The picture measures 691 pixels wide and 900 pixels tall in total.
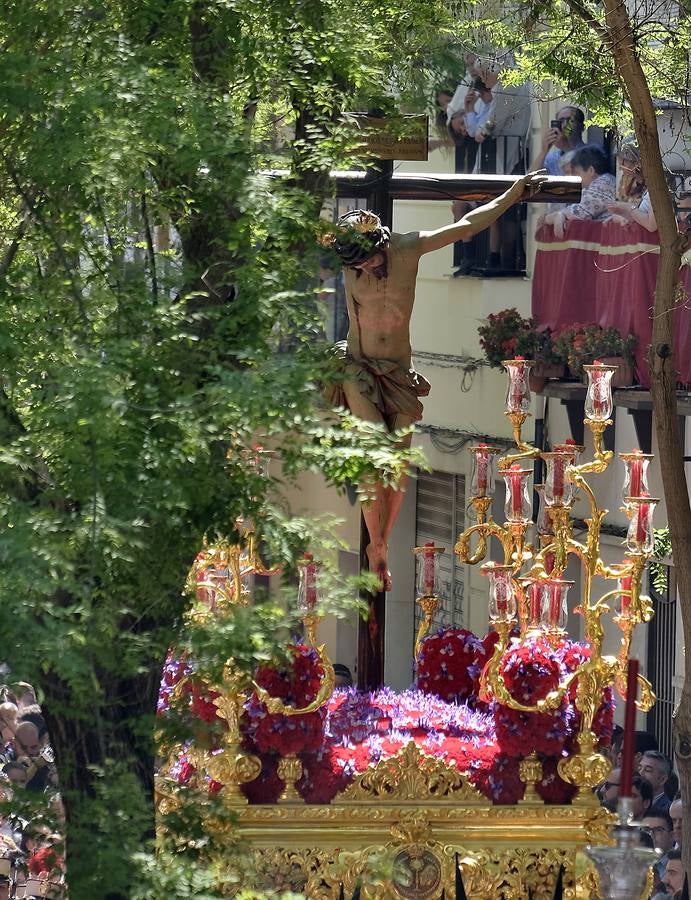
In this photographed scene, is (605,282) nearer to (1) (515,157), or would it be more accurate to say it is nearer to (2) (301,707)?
(1) (515,157)

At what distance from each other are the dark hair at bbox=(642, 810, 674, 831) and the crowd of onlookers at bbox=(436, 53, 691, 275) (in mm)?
5458

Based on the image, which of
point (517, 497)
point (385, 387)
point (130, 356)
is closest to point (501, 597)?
point (517, 497)

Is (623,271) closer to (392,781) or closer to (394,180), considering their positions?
(394,180)

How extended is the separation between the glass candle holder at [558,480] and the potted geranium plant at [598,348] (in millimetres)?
7453

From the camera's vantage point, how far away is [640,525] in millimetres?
10562

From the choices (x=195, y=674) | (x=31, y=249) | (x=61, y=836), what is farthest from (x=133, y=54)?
(x=61, y=836)

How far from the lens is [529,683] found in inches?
425

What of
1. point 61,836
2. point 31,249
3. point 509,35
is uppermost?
point 509,35

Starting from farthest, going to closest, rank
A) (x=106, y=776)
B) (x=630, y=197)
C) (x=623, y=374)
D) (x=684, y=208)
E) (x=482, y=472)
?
(x=623, y=374), (x=630, y=197), (x=684, y=208), (x=482, y=472), (x=106, y=776)

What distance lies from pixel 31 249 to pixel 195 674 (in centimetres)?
174

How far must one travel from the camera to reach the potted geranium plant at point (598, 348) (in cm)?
1828

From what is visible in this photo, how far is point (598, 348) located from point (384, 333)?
731 centimetres

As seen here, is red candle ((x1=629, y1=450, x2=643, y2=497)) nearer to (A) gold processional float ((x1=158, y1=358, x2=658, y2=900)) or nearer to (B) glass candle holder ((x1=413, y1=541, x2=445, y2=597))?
(A) gold processional float ((x1=158, y1=358, x2=658, y2=900))

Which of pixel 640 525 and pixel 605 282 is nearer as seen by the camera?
pixel 640 525
